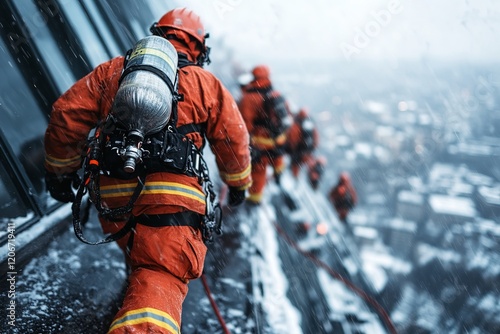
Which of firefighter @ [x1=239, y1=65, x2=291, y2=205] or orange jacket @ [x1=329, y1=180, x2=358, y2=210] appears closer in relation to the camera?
firefighter @ [x1=239, y1=65, x2=291, y2=205]

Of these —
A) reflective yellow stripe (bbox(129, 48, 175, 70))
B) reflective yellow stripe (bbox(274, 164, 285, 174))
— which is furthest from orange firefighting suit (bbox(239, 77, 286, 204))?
reflective yellow stripe (bbox(129, 48, 175, 70))

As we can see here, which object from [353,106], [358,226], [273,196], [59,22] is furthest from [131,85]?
[353,106]

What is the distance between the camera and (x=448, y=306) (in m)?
12.7

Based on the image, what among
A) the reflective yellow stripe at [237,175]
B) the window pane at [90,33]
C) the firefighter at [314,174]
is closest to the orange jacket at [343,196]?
the firefighter at [314,174]

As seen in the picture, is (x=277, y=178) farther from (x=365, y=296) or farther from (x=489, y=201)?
(x=489, y=201)

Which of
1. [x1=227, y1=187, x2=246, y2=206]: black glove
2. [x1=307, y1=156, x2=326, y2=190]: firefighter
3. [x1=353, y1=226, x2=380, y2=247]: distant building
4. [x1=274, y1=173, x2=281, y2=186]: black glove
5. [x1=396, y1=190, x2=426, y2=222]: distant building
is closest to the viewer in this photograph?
[x1=227, y1=187, x2=246, y2=206]: black glove

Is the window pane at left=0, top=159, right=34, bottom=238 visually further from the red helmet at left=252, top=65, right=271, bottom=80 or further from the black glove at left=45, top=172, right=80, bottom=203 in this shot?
the red helmet at left=252, top=65, right=271, bottom=80

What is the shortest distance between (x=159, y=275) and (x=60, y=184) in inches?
39.0

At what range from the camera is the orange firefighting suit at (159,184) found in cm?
164

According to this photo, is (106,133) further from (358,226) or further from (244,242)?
(358,226)

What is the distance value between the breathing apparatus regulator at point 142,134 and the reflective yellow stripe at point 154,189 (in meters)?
0.05

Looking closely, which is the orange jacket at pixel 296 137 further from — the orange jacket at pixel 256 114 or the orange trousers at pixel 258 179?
the orange trousers at pixel 258 179

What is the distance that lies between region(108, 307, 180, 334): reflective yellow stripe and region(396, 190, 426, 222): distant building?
28.2m

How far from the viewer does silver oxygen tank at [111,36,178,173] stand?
153cm
